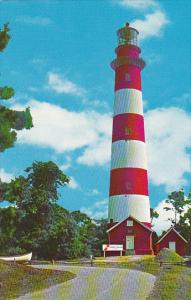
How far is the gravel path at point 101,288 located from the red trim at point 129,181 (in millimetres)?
24470

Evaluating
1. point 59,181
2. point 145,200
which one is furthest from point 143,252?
point 59,181

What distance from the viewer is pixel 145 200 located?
172 ft

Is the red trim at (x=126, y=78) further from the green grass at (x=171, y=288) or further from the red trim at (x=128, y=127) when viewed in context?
the green grass at (x=171, y=288)

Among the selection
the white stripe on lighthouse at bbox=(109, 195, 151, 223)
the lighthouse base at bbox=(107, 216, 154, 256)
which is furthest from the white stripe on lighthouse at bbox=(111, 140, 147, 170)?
the lighthouse base at bbox=(107, 216, 154, 256)

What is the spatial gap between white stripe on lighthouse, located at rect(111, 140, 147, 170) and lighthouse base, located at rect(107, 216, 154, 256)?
5060 millimetres

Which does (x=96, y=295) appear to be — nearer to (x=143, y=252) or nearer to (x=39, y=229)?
(x=39, y=229)

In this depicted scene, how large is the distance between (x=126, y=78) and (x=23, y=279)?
110 ft

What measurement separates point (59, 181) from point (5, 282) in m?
29.6

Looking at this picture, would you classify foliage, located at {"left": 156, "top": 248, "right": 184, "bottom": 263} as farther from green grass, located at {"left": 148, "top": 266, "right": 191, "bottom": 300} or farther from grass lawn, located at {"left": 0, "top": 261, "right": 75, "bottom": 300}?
grass lawn, located at {"left": 0, "top": 261, "right": 75, "bottom": 300}

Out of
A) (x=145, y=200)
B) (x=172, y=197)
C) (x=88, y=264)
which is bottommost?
(x=88, y=264)

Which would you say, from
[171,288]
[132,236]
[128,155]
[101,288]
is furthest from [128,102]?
[101,288]

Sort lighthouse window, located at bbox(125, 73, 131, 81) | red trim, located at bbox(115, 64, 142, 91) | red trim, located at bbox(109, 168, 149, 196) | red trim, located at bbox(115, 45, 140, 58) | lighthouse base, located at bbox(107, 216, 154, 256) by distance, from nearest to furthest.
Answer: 1. red trim, located at bbox(109, 168, 149, 196)
2. lighthouse base, located at bbox(107, 216, 154, 256)
3. red trim, located at bbox(115, 64, 142, 91)
4. lighthouse window, located at bbox(125, 73, 131, 81)
5. red trim, located at bbox(115, 45, 140, 58)

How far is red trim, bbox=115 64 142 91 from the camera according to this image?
54.3m

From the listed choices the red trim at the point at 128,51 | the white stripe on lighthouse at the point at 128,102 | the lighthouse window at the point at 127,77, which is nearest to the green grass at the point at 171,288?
the white stripe on lighthouse at the point at 128,102
